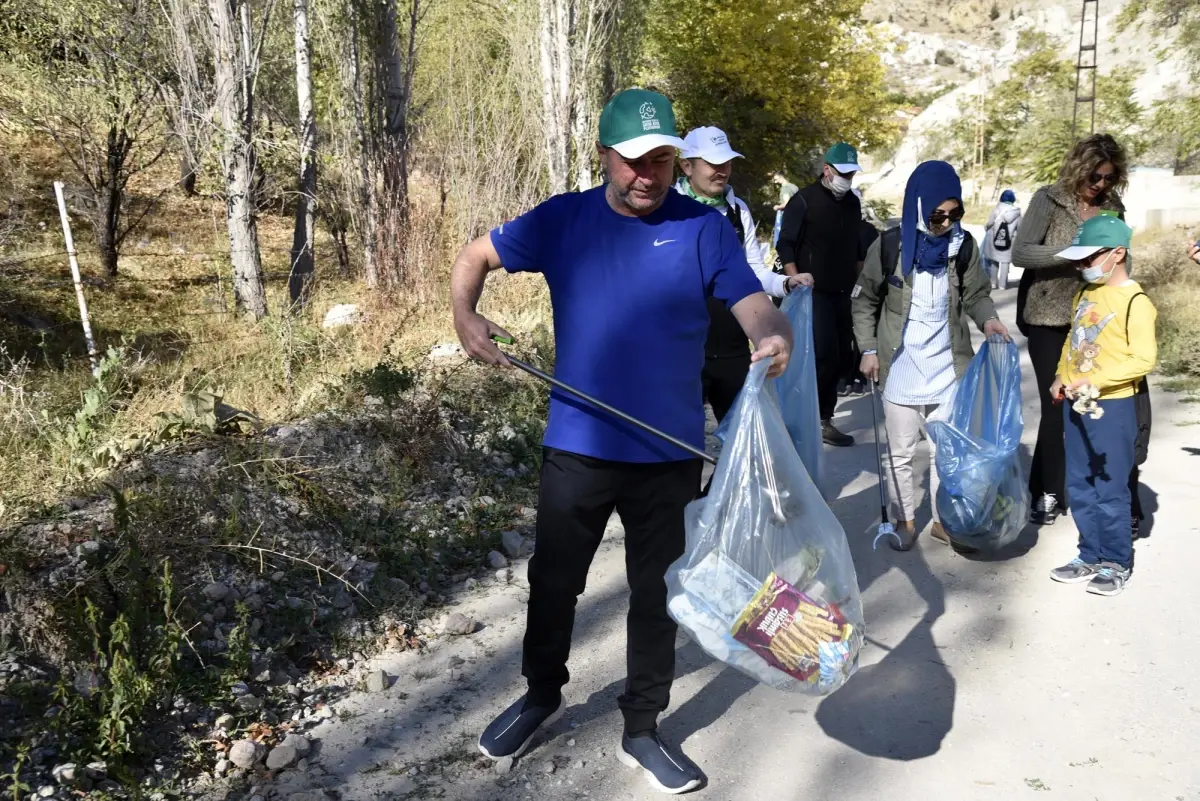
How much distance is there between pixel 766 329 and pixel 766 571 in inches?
26.4

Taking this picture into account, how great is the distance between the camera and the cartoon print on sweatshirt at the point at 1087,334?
3891 mm

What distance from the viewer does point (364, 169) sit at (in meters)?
9.78

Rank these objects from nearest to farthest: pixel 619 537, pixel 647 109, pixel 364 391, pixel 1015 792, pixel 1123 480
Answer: pixel 647 109
pixel 1015 792
pixel 1123 480
pixel 619 537
pixel 364 391

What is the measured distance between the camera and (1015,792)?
2.73m

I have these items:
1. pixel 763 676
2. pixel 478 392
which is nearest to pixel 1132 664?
pixel 763 676

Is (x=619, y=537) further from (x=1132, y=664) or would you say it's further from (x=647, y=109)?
(x=647, y=109)

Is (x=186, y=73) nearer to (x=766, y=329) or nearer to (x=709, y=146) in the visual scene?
(x=709, y=146)

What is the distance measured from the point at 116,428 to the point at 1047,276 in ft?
15.6

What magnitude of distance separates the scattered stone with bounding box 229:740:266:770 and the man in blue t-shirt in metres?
0.94

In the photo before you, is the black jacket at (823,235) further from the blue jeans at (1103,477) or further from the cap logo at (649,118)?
the cap logo at (649,118)

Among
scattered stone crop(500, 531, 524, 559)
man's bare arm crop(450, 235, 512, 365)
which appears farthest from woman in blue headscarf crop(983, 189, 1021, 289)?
man's bare arm crop(450, 235, 512, 365)

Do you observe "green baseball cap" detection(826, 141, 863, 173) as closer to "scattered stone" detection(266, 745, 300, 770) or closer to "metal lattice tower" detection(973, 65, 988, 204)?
"scattered stone" detection(266, 745, 300, 770)

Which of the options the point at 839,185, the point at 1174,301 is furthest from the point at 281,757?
the point at 1174,301

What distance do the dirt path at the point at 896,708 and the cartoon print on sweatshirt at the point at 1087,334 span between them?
988 millimetres
